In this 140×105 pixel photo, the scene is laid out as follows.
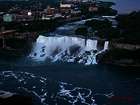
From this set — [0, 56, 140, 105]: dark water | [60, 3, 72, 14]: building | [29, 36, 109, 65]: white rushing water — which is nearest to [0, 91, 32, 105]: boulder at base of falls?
[0, 56, 140, 105]: dark water

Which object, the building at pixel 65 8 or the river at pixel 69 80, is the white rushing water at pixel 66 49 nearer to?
the river at pixel 69 80

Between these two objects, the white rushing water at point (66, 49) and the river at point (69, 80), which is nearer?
the river at point (69, 80)

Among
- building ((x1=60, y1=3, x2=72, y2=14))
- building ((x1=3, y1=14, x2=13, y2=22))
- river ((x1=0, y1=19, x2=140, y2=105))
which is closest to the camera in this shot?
river ((x1=0, y1=19, x2=140, y2=105))

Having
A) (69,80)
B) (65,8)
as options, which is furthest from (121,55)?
(65,8)

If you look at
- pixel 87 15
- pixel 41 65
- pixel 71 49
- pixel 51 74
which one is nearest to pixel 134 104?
pixel 51 74

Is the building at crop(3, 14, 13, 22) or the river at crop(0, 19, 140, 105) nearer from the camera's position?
the river at crop(0, 19, 140, 105)

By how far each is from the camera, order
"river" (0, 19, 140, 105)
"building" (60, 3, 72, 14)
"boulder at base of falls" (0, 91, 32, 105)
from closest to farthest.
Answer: "boulder at base of falls" (0, 91, 32, 105), "river" (0, 19, 140, 105), "building" (60, 3, 72, 14)

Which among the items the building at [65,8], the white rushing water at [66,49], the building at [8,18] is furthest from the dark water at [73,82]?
the building at [65,8]

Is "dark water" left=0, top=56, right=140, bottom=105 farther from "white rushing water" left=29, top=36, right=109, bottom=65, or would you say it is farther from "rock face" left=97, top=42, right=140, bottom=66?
"white rushing water" left=29, top=36, right=109, bottom=65

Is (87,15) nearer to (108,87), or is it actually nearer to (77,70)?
(77,70)

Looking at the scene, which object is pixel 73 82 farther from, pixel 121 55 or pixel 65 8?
pixel 65 8
